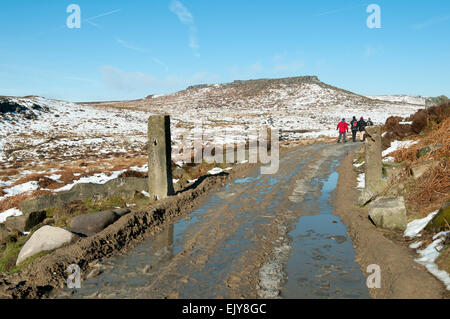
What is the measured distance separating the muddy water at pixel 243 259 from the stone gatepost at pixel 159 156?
4.58 ft

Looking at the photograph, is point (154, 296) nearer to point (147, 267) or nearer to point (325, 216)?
point (147, 267)

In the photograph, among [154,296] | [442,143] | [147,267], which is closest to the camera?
[154,296]

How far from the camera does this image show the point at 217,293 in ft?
15.4

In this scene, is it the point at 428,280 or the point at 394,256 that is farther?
the point at 394,256

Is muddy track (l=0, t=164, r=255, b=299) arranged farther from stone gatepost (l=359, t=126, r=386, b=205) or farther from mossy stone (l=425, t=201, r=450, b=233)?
mossy stone (l=425, t=201, r=450, b=233)

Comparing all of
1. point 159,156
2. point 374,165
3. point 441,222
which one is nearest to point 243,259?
point 441,222

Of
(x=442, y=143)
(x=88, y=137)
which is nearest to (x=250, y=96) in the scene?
(x=88, y=137)

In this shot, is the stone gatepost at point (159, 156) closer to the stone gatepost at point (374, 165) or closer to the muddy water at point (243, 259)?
the muddy water at point (243, 259)

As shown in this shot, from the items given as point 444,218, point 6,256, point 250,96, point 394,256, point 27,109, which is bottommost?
point 6,256

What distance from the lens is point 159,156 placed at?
977cm

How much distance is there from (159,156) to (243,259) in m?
4.88

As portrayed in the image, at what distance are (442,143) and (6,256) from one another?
38.5 feet

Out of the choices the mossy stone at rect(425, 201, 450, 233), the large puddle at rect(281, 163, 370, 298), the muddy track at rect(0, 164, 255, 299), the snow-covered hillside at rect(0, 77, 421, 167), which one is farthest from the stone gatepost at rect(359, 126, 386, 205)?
the snow-covered hillside at rect(0, 77, 421, 167)

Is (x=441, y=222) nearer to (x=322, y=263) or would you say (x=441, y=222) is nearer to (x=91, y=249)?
(x=322, y=263)
